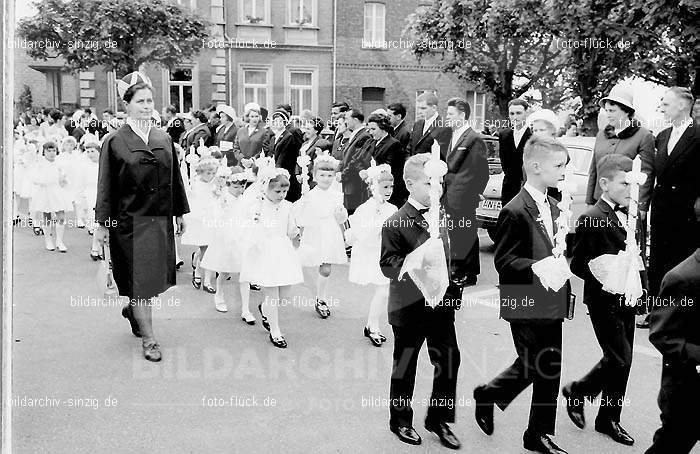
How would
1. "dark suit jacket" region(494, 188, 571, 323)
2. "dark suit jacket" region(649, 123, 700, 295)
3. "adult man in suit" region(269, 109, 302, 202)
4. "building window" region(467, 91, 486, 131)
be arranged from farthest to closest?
"building window" region(467, 91, 486, 131), "adult man in suit" region(269, 109, 302, 202), "dark suit jacket" region(649, 123, 700, 295), "dark suit jacket" region(494, 188, 571, 323)

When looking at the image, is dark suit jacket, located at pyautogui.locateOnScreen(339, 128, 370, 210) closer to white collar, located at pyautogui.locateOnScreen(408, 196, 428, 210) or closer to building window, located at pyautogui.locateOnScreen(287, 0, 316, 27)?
white collar, located at pyautogui.locateOnScreen(408, 196, 428, 210)

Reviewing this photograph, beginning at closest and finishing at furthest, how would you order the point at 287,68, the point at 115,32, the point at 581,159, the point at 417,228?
the point at 417,228 → the point at 581,159 → the point at 115,32 → the point at 287,68

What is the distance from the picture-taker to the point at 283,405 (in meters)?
4.81

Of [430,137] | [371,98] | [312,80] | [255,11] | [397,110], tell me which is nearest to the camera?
[430,137]

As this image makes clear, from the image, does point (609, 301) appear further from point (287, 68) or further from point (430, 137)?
point (287, 68)

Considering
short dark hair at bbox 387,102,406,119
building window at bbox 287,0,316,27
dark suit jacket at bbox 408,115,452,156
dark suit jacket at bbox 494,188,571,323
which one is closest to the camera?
dark suit jacket at bbox 494,188,571,323

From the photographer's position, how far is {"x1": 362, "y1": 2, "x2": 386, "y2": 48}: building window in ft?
91.6

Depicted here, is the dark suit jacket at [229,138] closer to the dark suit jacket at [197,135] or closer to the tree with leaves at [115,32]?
the dark suit jacket at [197,135]

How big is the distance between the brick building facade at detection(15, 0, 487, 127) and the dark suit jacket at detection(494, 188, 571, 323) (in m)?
20.4

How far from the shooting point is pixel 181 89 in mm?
26094

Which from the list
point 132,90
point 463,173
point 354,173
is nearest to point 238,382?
point 132,90

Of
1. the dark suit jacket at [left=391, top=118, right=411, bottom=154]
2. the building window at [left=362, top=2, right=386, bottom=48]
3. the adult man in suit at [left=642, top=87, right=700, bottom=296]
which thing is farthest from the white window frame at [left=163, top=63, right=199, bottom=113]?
the adult man in suit at [left=642, top=87, right=700, bottom=296]

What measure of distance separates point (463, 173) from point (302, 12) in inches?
776

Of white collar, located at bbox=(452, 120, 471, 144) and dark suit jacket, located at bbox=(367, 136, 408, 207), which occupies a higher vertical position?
white collar, located at bbox=(452, 120, 471, 144)
